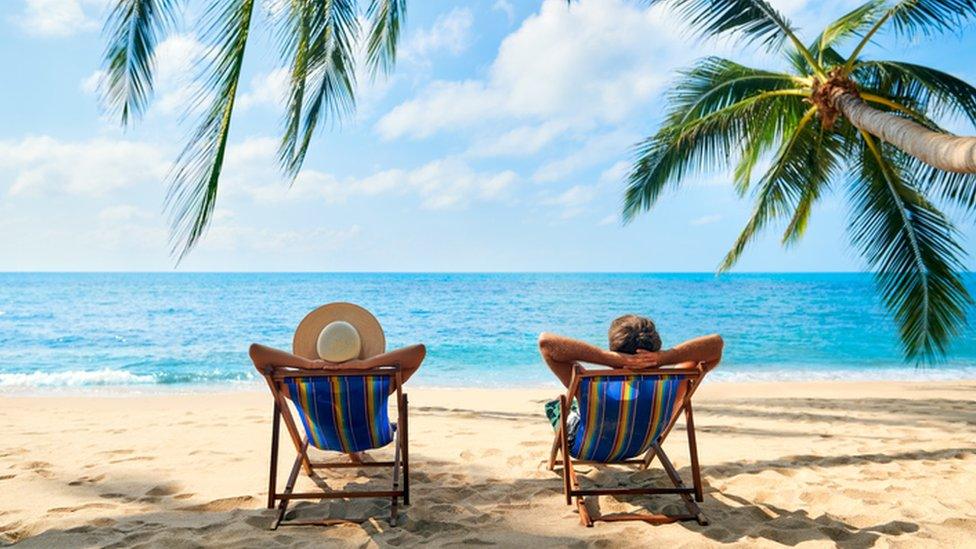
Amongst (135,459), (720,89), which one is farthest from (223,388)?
(720,89)

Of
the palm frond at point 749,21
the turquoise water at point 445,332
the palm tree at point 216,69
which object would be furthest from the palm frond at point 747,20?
the turquoise water at point 445,332

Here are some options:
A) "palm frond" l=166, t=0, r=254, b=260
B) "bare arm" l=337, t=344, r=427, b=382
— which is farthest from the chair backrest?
"palm frond" l=166, t=0, r=254, b=260

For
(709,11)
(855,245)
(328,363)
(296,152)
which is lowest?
(328,363)

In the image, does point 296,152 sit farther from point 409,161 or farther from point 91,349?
point 409,161

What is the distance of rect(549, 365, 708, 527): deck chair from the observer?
2.69 meters

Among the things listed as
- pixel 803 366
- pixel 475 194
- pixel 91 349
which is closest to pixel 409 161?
pixel 475 194

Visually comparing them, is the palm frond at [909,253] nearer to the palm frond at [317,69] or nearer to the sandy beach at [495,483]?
the sandy beach at [495,483]

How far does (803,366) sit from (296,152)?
12.0m

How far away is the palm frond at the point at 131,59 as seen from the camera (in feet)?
10.8

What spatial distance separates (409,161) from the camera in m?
43.4

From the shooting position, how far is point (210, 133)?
3.21m

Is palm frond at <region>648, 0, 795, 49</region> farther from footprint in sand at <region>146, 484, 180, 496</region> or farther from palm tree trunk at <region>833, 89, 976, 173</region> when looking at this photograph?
footprint in sand at <region>146, 484, 180, 496</region>

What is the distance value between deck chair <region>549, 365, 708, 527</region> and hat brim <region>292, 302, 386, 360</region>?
3.31 feet

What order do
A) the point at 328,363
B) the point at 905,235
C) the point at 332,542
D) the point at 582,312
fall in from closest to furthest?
the point at 332,542
the point at 328,363
the point at 905,235
the point at 582,312
